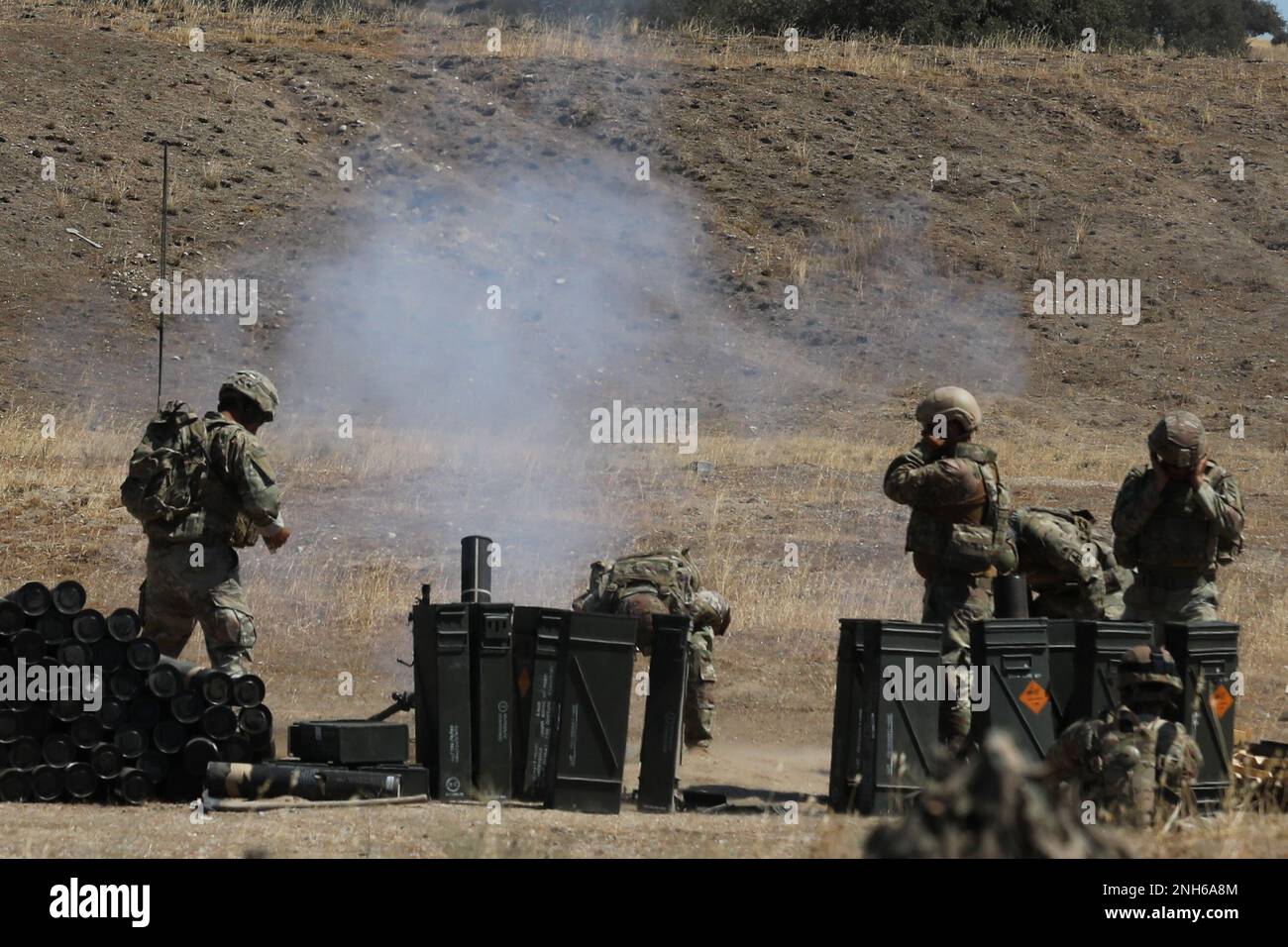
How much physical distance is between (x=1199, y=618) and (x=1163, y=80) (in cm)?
2656

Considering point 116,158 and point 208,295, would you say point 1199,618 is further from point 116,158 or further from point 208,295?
point 116,158

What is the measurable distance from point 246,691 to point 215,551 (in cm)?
89

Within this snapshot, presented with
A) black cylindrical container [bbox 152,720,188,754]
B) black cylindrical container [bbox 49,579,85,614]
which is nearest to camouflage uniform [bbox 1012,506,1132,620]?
black cylindrical container [bbox 152,720,188,754]

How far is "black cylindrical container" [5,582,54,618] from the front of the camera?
24.0ft

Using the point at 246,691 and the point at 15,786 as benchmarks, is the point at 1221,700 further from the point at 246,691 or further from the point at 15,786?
the point at 15,786

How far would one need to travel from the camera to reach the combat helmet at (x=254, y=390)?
8.22 metres

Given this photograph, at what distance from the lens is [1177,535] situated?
820 centimetres

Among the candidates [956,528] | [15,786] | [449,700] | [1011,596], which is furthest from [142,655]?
[1011,596]

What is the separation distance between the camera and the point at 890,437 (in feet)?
68.7

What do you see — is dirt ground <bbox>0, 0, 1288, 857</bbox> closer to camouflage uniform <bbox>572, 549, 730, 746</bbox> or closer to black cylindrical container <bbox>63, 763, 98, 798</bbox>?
camouflage uniform <bbox>572, 549, 730, 746</bbox>

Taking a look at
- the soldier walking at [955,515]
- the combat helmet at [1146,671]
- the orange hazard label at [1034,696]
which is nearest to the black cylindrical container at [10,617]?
the soldier walking at [955,515]

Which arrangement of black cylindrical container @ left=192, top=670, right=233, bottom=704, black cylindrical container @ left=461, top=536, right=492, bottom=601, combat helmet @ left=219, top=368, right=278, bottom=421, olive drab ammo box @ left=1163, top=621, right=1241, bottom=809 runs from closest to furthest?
1. olive drab ammo box @ left=1163, top=621, right=1241, bottom=809
2. black cylindrical container @ left=192, top=670, right=233, bottom=704
3. black cylindrical container @ left=461, top=536, right=492, bottom=601
4. combat helmet @ left=219, top=368, right=278, bottom=421

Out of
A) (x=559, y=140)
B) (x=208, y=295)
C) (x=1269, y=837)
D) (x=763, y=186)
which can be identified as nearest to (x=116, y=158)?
(x=208, y=295)

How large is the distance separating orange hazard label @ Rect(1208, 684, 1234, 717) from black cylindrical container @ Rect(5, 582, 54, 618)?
15.6 ft
